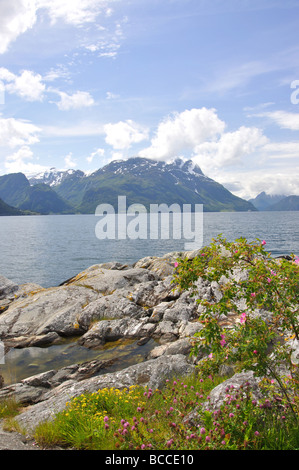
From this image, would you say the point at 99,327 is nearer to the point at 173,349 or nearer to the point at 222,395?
the point at 173,349

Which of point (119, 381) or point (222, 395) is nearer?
point (222, 395)

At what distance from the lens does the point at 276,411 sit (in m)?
6.09

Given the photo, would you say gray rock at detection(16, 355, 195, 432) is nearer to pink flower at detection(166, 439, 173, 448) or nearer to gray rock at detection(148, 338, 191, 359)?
gray rock at detection(148, 338, 191, 359)

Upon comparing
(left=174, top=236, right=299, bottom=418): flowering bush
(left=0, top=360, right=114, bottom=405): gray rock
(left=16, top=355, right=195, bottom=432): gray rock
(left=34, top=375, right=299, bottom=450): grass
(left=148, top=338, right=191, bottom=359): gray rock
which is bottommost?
(left=0, top=360, right=114, bottom=405): gray rock

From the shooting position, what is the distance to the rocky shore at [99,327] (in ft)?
37.7

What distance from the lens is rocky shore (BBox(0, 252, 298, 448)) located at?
37.7 ft

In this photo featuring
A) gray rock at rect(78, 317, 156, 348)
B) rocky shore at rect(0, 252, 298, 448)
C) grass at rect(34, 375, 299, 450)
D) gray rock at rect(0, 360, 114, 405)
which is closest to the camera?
grass at rect(34, 375, 299, 450)

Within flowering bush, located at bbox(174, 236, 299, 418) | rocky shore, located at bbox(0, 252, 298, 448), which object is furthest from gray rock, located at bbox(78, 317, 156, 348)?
flowering bush, located at bbox(174, 236, 299, 418)

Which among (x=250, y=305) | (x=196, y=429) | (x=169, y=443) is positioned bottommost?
(x=196, y=429)

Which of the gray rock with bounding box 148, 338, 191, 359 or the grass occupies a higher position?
the grass

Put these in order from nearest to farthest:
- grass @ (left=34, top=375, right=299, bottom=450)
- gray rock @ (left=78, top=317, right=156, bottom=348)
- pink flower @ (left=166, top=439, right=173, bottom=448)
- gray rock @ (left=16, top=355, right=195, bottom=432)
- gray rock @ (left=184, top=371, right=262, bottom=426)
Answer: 1. pink flower @ (left=166, top=439, right=173, bottom=448)
2. grass @ (left=34, top=375, right=299, bottom=450)
3. gray rock @ (left=184, top=371, right=262, bottom=426)
4. gray rock @ (left=16, top=355, right=195, bottom=432)
5. gray rock @ (left=78, top=317, right=156, bottom=348)

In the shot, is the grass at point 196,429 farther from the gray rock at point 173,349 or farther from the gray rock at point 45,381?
the gray rock at point 173,349

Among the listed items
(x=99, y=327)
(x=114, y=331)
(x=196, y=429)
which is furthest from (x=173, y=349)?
(x=196, y=429)

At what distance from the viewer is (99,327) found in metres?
18.5
